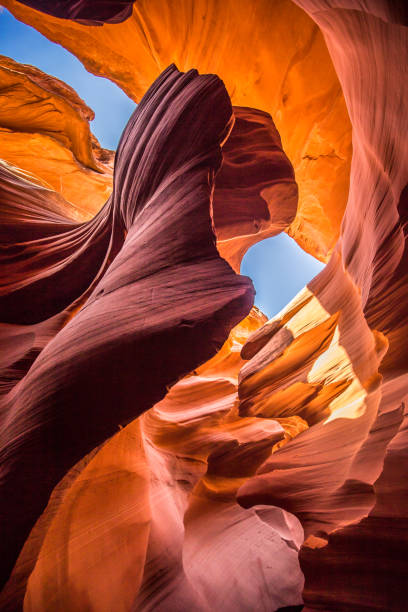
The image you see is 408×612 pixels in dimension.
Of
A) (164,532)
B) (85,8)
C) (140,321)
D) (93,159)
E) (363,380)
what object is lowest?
(164,532)

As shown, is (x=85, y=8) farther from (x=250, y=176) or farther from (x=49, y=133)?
(x=49, y=133)

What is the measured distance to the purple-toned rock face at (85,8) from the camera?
3070mm

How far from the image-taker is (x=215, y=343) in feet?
4.86

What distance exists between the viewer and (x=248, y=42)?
11.2 feet

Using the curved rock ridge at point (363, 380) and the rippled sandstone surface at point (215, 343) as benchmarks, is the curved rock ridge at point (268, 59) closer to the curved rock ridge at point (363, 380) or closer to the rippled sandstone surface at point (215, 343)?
the rippled sandstone surface at point (215, 343)

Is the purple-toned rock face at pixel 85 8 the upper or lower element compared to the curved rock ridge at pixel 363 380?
upper

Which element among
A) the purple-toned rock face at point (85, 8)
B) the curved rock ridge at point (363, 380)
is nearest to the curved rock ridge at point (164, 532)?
the curved rock ridge at point (363, 380)

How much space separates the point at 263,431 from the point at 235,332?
3.94 m

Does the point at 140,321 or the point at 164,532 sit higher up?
the point at 140,321

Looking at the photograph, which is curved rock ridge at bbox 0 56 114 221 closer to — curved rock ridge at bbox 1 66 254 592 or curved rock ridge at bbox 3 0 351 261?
curved rock ridge at bbox 3 0 351 261

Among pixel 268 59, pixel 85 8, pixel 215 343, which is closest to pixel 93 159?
pixel 85 8

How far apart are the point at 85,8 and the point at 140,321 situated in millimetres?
3372

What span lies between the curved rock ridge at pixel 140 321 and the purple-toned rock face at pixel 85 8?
Answer: 1.26m

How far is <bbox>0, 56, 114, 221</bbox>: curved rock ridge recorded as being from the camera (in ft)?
20.1
